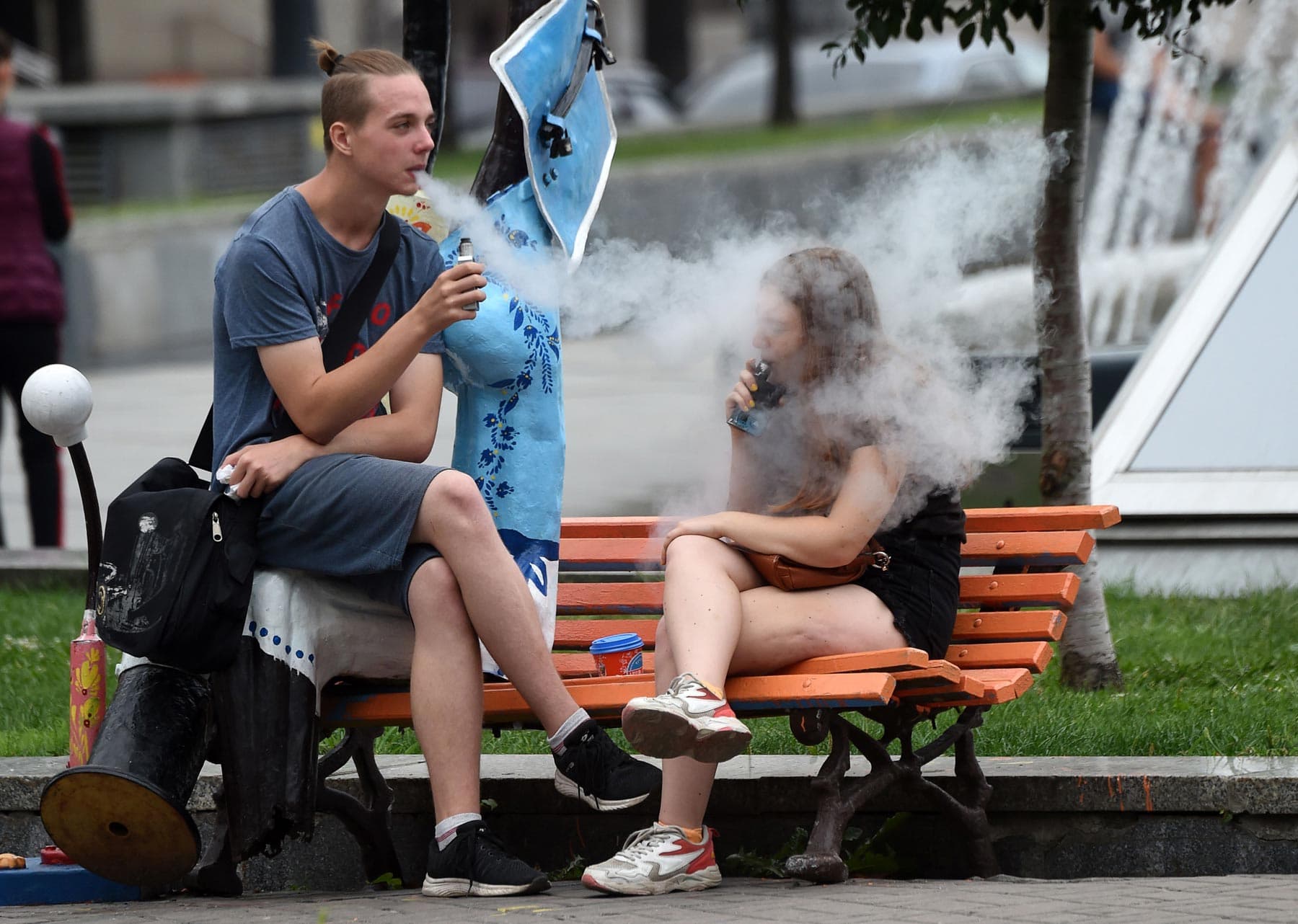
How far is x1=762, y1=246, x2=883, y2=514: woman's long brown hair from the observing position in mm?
4066

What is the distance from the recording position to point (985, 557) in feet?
14.3

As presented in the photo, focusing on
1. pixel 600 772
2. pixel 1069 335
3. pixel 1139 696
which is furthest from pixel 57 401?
pixel 1139 696

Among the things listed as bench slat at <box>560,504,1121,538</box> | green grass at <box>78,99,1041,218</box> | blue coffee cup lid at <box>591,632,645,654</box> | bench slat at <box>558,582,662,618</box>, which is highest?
green grass at <box>78,99,1041,218</box>

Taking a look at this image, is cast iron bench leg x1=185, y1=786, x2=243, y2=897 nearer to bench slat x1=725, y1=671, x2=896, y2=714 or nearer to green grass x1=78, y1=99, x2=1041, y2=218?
bench slat x1=725, y1=671, x2=896, y2=714

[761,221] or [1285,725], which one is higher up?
[761,221]

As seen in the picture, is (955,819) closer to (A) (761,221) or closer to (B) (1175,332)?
(A) (761,221)

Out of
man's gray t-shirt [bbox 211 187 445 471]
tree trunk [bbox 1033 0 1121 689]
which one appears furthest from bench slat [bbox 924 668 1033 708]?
man's gray t-shirt [bbox 211 187 445 471]

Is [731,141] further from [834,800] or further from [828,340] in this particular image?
[834,800]

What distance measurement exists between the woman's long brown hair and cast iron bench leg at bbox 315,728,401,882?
107 centimetres

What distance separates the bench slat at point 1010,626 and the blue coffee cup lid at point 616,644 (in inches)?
28.0

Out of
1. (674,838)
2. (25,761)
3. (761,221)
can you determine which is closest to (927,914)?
(674,838)

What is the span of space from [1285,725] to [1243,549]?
2.14 m

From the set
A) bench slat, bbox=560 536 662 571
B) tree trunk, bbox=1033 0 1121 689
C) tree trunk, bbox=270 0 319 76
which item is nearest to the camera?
bench slat, bbox=560 536 662 571

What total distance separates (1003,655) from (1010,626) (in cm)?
10
